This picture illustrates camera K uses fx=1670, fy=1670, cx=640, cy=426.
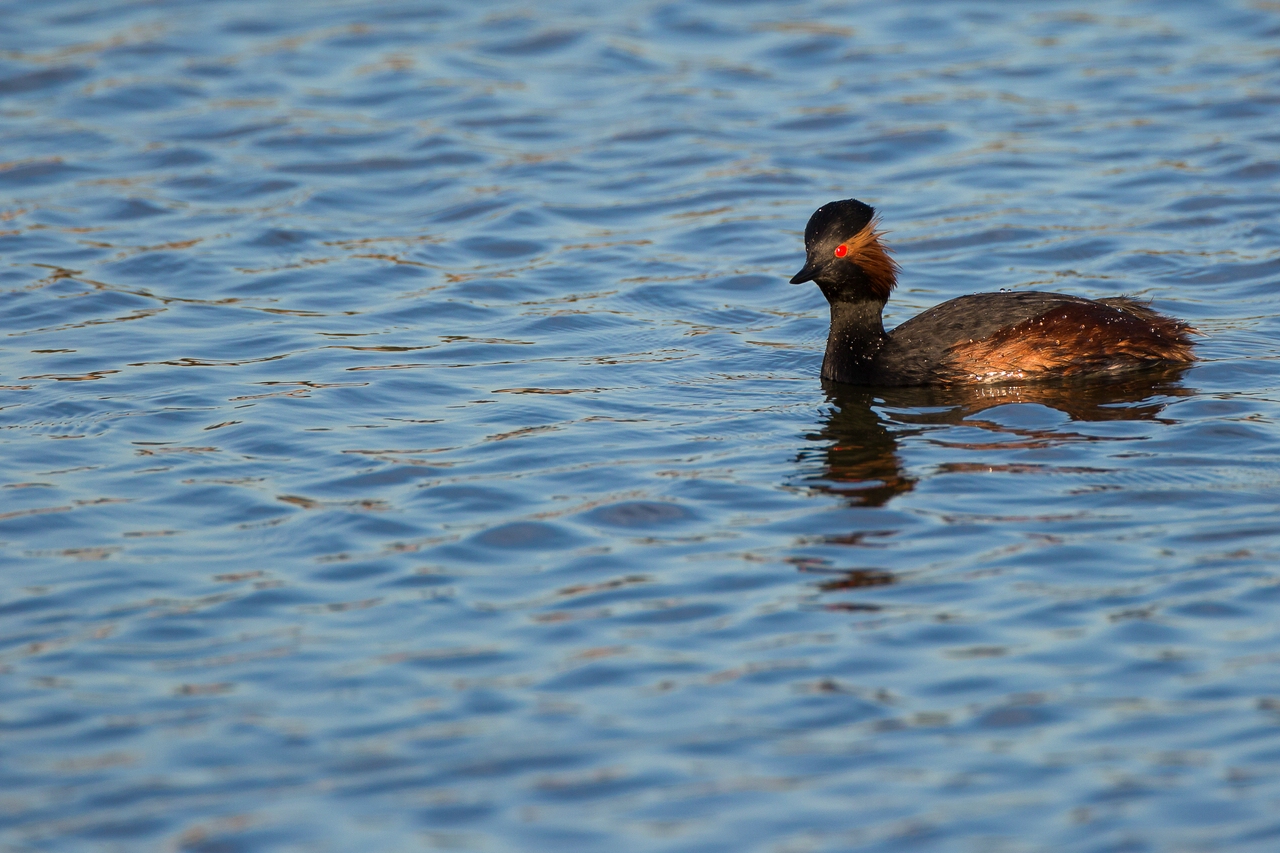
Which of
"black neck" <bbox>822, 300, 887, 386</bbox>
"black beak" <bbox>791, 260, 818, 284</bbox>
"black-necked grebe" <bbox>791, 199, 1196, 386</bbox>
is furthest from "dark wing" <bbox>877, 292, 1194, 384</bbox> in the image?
"black beak" <bbox>791, 260, 818, 284</bbox>

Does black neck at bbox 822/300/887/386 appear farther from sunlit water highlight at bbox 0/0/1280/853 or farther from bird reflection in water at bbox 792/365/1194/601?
sunlit water highlight at bbox 0/0/1280/853

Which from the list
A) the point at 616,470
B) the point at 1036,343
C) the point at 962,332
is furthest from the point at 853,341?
the point at 616,470

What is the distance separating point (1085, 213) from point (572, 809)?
32.6 feet

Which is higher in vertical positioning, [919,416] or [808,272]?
[808,272]

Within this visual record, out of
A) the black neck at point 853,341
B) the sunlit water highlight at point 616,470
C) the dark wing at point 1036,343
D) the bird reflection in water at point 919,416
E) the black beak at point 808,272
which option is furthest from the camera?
the black neck at point 853,341

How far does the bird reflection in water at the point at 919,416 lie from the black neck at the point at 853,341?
9 cm

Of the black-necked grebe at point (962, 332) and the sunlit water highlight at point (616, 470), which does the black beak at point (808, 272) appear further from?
the sunlit water highlight at point (616, 470)

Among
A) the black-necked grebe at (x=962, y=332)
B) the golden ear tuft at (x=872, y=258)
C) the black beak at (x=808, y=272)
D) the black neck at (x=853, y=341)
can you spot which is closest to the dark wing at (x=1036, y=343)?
the black-necked grebe at (x=962, y=332)

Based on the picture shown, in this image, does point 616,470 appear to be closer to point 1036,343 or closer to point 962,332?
point 962,332

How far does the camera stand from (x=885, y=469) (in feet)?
29.6

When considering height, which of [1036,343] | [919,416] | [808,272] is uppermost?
[808,272]

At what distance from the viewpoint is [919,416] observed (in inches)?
394

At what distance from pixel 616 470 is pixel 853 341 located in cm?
240

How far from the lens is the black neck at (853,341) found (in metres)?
10.6
